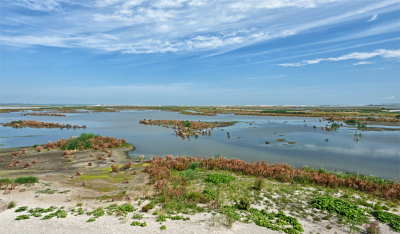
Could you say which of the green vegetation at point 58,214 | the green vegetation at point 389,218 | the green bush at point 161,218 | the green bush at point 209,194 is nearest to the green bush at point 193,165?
the green bush at point 209,194

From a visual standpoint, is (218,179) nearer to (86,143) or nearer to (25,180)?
(25,180)

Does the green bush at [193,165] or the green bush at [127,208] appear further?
the green bush at [193,165]

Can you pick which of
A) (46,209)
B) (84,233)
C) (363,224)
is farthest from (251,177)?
(46,209)

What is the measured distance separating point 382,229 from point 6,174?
2134cm

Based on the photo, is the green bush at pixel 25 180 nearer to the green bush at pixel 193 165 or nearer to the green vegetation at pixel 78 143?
the green bush at pixel 193 165

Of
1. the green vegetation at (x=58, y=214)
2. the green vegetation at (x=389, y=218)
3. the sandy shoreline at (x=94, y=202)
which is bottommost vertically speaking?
the sandy shoreline at (x=94, y=202)

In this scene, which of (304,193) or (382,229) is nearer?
(382,229)

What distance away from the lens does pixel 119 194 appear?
35.0 ft

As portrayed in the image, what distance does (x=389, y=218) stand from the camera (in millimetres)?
7938

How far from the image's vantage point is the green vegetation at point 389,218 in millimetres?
7537

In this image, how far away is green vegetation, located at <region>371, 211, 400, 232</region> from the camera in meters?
7.54

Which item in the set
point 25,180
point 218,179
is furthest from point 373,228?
point 25,180

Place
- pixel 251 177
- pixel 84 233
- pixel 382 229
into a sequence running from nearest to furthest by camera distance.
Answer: pixel 84 233 → pixel 382 229 → pixel 251 177

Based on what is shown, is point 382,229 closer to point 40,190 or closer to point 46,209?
point 46,209
